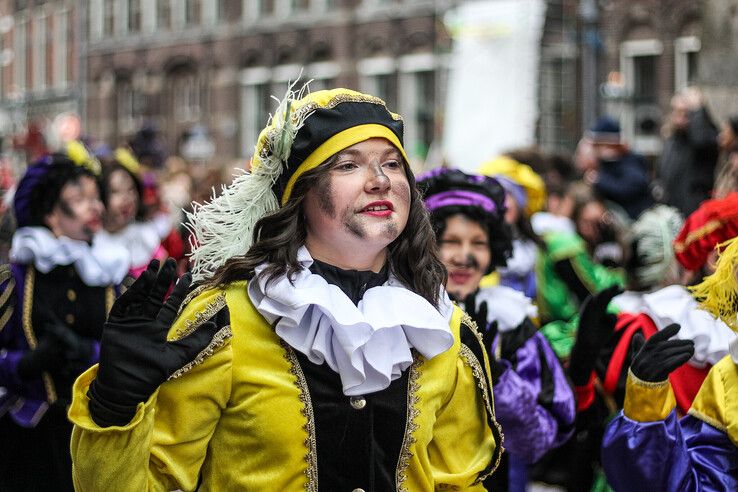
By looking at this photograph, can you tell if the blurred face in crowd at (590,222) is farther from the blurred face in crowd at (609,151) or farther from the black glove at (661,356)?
the black glove at (661,356)

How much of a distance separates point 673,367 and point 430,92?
87.1ft

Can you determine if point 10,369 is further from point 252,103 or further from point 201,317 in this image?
point 252,103

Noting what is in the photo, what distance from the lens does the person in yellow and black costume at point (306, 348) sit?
2.40 meters

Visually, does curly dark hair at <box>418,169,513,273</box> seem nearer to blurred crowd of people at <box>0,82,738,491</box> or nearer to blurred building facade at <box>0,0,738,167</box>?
blurred crowd of people at <box>0,82,738,491</box>

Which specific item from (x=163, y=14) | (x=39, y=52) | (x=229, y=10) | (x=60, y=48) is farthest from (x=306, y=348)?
(x=39, y=52)

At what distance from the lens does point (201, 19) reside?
35.5 metres

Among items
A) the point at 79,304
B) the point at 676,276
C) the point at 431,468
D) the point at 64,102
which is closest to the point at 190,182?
the point at 79,304

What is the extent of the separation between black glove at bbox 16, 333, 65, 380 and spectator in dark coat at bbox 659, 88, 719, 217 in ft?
15.3

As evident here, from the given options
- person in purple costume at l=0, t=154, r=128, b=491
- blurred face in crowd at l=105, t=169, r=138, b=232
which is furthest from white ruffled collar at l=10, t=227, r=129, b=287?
blurred face in crowd at l=105, t=169, r=138, b=232

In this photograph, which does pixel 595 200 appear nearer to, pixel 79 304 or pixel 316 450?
pixel 79 304

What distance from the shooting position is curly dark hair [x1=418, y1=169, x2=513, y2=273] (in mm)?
4137

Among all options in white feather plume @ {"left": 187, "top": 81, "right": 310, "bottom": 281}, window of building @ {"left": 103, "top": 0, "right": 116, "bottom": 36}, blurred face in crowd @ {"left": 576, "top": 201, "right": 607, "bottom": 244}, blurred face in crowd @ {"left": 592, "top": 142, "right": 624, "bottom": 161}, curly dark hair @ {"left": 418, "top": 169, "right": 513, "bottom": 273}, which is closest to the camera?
white feather plume @ {"left": 187, "top": 81, "right": 310, "bottom": 281}

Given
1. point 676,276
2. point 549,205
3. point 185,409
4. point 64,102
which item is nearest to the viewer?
point 185,409

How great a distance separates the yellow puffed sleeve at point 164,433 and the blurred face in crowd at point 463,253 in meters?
1.58
